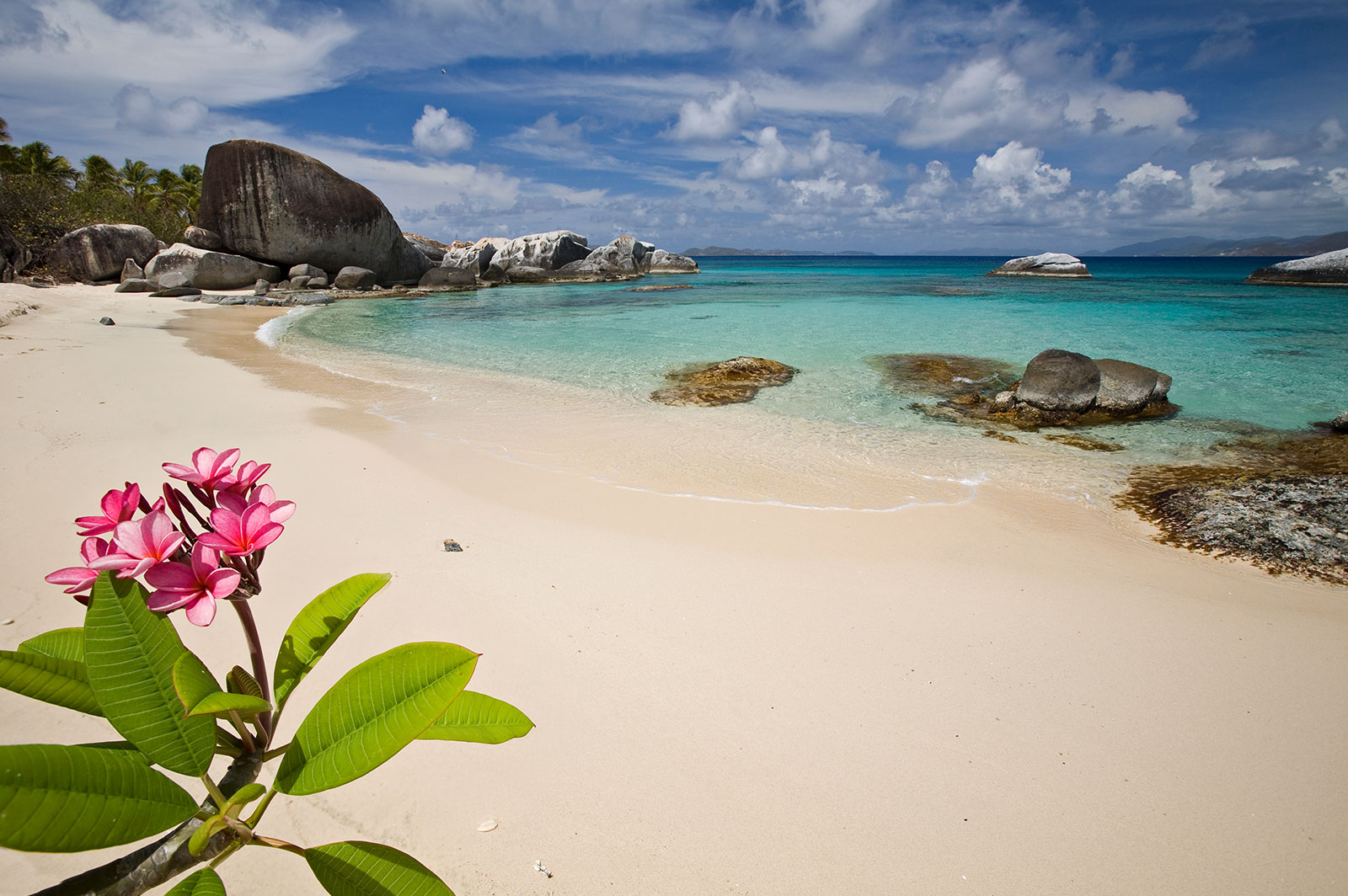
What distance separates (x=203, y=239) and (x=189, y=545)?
31862 mm

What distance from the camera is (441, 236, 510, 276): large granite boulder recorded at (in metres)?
40.4

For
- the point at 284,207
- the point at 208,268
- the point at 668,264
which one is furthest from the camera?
the point at 668,264

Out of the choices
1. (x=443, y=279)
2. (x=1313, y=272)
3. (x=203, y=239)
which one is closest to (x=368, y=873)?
(x=203, y=239)

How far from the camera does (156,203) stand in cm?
3809

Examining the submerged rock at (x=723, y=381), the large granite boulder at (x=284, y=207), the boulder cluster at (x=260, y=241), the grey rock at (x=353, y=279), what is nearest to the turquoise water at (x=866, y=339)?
the submerged rock at (x=723, y=381)

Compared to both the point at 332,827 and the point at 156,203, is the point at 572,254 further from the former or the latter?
the point at 332,827

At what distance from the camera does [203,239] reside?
25.6 m

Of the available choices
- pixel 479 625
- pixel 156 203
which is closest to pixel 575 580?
pixel 479 625

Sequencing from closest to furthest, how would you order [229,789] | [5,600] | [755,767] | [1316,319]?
1. [229,789]
2. [755,767]
3. [5,600]
4. [1316,319]

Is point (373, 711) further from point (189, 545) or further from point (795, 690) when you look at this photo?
point (795, 690)

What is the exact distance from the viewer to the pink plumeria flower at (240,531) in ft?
3.33

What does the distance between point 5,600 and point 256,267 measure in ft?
96.2

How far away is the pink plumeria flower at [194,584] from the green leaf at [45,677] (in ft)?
0.74

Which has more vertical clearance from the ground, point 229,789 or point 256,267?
point 256,267
